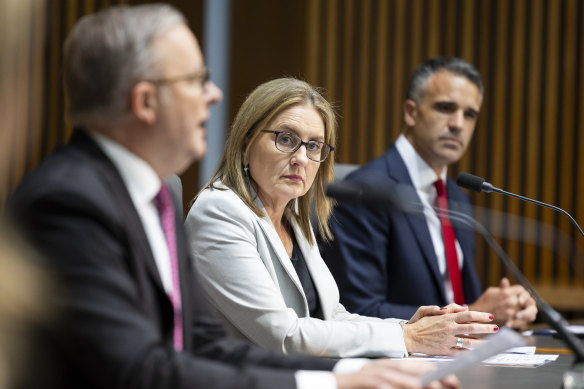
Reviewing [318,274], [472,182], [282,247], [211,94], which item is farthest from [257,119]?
[211,94]

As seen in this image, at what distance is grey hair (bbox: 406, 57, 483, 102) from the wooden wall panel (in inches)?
44.3

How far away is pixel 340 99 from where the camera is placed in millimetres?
4695

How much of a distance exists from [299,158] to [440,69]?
1.41 m

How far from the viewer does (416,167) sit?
3.34 m

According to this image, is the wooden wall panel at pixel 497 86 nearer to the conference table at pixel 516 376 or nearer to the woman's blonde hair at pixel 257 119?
the woman's blonde hair at pixel 257 119

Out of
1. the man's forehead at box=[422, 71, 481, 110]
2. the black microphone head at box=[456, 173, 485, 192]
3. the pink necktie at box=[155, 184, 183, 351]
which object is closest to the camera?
the pink necktie at box=[155, 184, 183, 351]

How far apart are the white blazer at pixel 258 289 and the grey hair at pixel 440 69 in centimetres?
155

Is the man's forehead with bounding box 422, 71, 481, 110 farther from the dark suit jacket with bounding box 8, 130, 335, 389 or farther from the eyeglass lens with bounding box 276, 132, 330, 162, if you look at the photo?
the dark suit jacket with bounding box 8, 130, 335, 389

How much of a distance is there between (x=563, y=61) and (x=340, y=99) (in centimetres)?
132

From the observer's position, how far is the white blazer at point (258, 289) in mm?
1999

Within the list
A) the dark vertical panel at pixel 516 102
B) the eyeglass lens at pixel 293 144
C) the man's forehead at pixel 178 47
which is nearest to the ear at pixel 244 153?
the eyeglass lens at pixel 293 144

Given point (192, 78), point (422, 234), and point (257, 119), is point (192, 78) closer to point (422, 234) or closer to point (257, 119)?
point (257, 119)

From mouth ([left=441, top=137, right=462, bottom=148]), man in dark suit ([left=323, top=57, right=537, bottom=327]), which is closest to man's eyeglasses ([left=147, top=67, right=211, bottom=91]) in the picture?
man in dark suit ([left=323, top=57, right=537, bottom=327])

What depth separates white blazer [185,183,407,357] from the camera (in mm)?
1999
